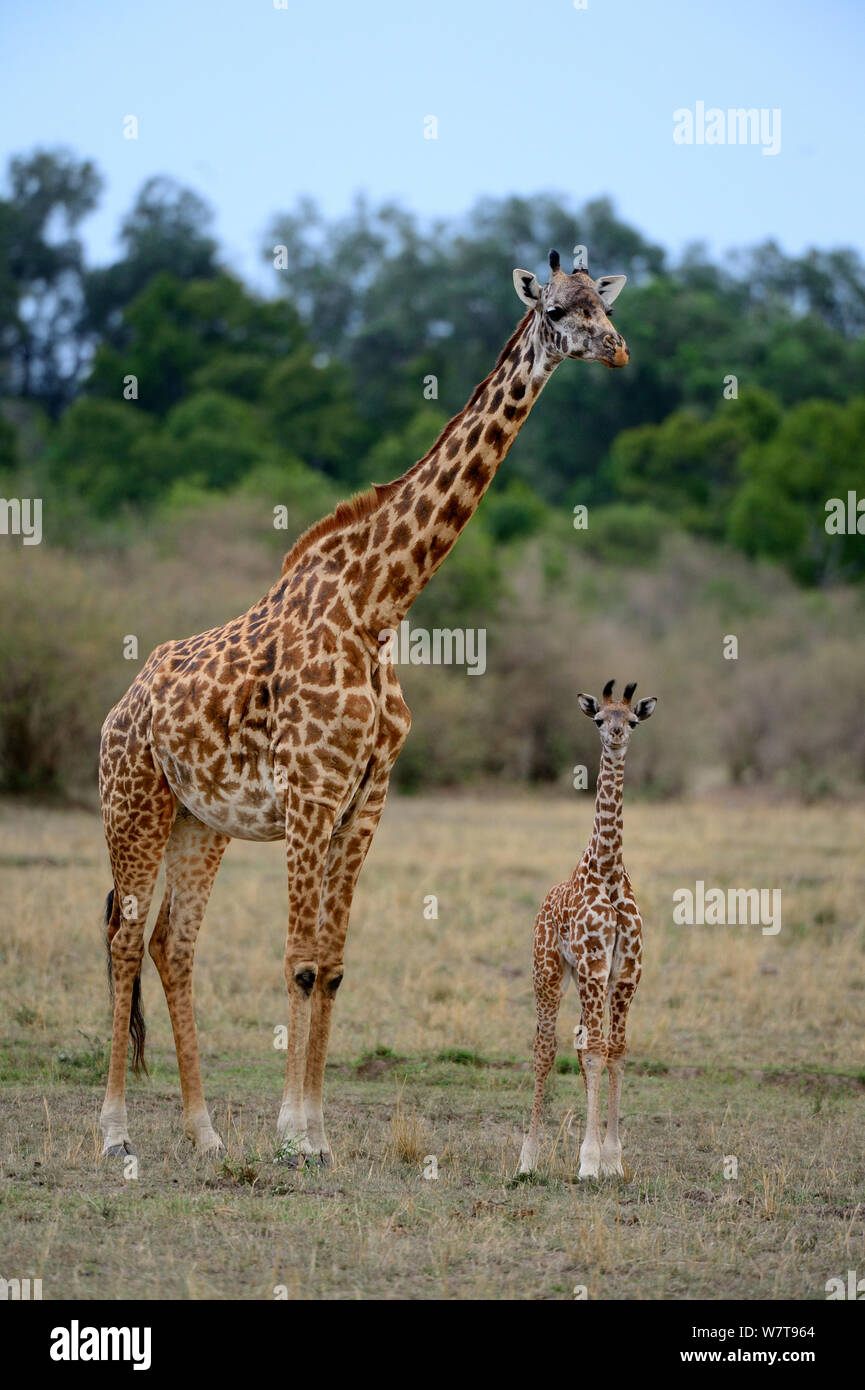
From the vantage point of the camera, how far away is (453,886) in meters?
15.5

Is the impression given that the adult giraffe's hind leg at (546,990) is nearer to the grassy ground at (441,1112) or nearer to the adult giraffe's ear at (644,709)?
the grassy ground at (441,1112)

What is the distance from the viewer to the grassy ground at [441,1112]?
19.0ft

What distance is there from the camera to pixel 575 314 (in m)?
6.93

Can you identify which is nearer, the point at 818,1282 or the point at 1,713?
the point at 818,1282

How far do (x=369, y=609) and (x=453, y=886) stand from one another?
8489 millimetres

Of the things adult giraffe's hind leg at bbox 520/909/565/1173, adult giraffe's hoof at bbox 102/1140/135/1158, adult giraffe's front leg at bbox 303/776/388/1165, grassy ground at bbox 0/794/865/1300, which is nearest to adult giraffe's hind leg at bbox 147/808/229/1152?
adult giraffe's hoof at bbox 102/1140/135/1158

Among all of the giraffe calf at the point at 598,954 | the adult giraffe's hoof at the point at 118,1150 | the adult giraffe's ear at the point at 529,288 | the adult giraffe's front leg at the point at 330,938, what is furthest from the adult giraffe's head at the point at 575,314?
the adult giraffe's hoof at the point at 118,1150

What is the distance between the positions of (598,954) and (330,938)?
1.23 m
